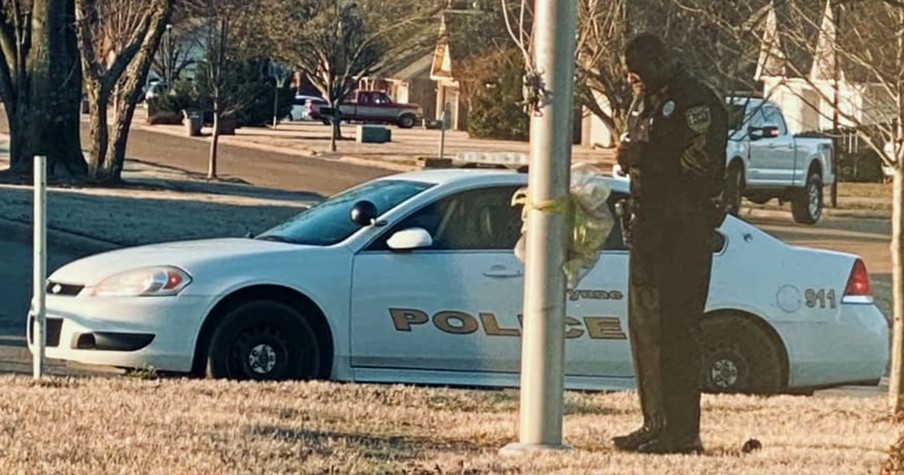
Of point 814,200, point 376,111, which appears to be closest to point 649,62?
point 814,200

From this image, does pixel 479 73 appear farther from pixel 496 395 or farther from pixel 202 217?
pixel 496 395

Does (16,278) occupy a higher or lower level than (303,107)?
lower

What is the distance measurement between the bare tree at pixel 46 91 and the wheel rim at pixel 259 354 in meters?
17.5

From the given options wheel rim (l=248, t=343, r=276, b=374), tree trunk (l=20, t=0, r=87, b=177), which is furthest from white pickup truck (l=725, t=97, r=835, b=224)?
wheel rim (l=248, t=343, r=276, b=374)

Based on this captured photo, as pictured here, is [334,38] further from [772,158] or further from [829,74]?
[829,74]

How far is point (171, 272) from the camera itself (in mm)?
9828

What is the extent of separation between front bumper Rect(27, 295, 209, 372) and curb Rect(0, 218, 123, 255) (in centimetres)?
906

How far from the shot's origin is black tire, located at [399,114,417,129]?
239 ft

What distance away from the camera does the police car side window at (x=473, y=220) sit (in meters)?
10.4

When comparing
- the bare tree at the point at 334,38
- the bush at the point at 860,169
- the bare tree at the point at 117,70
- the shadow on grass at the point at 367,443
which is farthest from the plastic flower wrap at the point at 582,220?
the bare tree at the point at 334,38

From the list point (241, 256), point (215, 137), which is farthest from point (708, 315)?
point (215, 137)

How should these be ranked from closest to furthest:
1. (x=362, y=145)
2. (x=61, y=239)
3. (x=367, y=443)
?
1. (x=367, y=443)
2. (x=61, y=239)
3. (x=362, y=145)

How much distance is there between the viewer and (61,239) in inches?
763

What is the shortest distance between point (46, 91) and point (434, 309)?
1783cm
